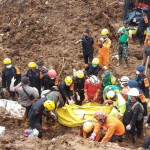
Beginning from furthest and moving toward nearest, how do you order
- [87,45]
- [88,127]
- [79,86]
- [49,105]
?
[87,45] → [79,86] → [49,105] → [88,127]

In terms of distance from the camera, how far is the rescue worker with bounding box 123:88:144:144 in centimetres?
960

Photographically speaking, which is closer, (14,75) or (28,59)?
(14,75)

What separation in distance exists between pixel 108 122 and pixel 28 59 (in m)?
7.02

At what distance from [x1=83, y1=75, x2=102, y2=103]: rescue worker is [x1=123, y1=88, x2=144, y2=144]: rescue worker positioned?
1.59 m

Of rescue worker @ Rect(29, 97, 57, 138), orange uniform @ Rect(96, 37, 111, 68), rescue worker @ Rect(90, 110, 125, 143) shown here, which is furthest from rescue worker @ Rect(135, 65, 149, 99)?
rescue worker @ Rect(29, 97, 57, 138)

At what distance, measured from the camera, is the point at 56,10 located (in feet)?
60.0

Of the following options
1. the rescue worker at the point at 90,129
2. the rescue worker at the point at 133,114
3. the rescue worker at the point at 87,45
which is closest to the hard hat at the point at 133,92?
the rescue worker at the point at 133,114

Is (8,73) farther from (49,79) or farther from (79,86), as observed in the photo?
(79,86)

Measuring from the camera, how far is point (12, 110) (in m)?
11.1

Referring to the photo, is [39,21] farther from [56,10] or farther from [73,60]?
[73,60]

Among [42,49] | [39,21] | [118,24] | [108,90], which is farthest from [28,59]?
[108,90]

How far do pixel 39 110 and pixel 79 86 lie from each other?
2.16 m

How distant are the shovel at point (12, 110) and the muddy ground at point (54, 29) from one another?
3370mm

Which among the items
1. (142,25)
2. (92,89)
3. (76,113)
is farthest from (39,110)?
(142,25)
